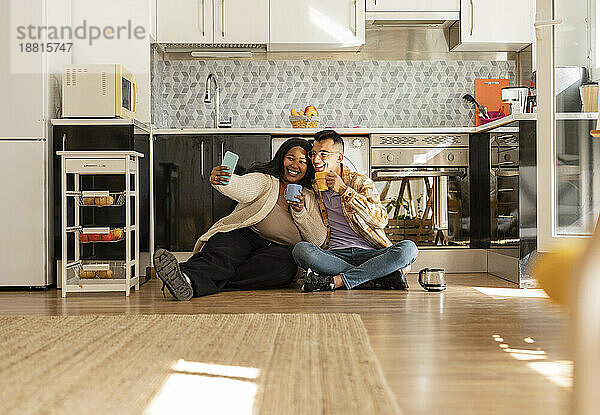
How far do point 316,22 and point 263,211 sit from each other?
5.08ft

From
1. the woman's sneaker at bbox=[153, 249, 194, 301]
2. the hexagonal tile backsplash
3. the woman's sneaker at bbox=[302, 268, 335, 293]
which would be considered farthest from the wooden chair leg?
the hexagonal tile backsplash

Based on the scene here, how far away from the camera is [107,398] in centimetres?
160

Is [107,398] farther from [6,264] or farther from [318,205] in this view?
[6,264]

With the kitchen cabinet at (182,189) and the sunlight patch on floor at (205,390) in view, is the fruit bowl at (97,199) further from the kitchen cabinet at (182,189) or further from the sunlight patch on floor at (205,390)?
the sunlight patch on floor at (205,390)

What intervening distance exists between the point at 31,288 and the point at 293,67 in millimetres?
2321

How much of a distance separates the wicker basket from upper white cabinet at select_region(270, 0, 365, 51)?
48 centimetres

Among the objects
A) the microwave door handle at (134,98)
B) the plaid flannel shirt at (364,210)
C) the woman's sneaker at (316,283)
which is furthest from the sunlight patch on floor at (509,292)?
the microwave door handle at (134,98)

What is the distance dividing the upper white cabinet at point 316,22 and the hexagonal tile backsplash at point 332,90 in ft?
1.25

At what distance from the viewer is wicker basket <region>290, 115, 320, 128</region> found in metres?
4.80

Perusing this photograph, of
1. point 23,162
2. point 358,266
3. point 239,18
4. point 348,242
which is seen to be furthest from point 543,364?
point 239,18

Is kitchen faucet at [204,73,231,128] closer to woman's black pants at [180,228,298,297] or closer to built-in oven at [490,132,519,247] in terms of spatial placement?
woman's black pants at [180,228,298,297]

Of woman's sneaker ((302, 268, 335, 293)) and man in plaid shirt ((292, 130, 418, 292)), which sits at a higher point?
man in plaid shirt ((292, 130, 418, 292))

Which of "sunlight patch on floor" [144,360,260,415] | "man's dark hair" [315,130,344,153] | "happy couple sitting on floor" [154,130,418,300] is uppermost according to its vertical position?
"man's dark hair" [315,130,344,153]

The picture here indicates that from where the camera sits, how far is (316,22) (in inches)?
191
